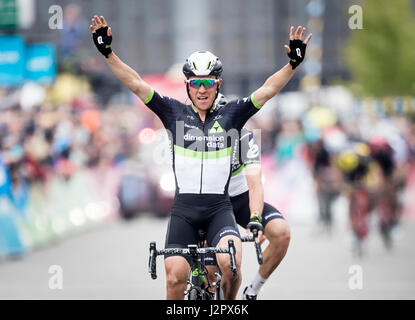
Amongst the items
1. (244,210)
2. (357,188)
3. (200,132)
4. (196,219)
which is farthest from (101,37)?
(357,188)

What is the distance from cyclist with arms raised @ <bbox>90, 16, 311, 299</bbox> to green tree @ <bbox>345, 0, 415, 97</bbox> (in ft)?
221

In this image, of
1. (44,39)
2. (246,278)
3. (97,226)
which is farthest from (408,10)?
(246,278)

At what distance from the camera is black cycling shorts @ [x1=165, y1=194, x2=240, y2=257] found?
290 inches

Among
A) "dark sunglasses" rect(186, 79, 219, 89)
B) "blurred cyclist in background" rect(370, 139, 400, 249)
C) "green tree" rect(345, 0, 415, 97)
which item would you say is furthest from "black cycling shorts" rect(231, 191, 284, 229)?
"green tree" rect(345, 0, 415, 97)

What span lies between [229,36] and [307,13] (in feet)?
28.7

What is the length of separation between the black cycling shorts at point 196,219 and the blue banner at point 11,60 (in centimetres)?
1104

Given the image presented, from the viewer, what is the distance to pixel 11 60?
Answer: 1789cm

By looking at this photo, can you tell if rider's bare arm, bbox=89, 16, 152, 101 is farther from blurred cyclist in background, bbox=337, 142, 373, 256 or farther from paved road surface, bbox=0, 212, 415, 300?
blurred cyclist in background, bbox=337, 142, 373, 256

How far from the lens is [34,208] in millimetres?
16656

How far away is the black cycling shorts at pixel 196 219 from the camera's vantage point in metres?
7.36

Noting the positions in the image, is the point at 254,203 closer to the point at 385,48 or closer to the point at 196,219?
the point at 196,219
